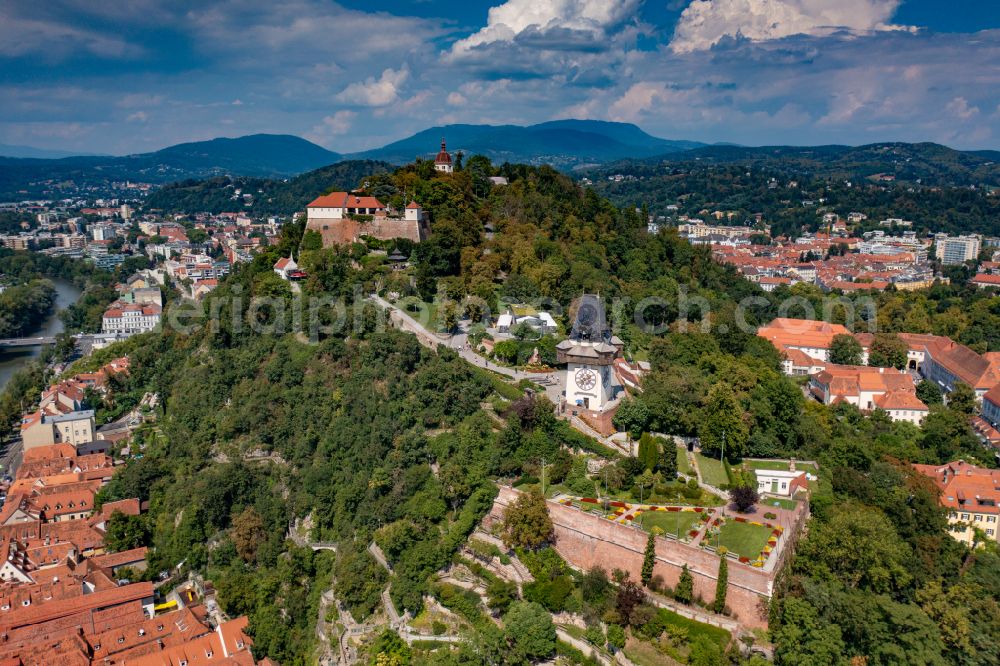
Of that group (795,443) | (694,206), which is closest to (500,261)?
(795,443)

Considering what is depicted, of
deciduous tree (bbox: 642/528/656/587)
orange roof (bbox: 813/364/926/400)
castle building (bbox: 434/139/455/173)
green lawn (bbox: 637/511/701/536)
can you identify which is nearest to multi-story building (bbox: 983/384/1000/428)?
orange roof (bbox: 813/364/926/400)

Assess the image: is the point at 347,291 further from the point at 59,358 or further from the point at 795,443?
the point at 59,358

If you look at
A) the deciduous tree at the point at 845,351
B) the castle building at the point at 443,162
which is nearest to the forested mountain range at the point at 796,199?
the castle building at the point at 443,162

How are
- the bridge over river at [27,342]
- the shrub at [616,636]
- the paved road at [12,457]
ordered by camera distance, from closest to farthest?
the shrub at [616,636], the paved road at [12,457], the bridge over river at [27,342]

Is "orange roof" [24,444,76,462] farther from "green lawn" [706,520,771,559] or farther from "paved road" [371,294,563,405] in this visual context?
"green lawn" [706,520,771,559]

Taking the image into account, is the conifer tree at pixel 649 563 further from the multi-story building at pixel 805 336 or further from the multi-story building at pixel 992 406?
the multi-story building at pixel 992 406

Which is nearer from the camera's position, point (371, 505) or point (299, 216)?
point (371, 505)
